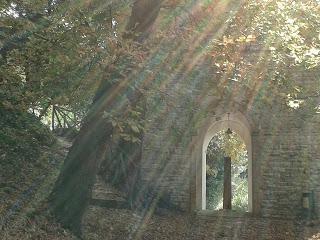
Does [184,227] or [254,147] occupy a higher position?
[254,147]

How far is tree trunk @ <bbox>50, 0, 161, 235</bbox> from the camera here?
662 centimetres

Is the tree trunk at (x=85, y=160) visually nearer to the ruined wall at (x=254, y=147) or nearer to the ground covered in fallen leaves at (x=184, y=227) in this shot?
the ground covered in fallen leaves at (x=184, y=227)

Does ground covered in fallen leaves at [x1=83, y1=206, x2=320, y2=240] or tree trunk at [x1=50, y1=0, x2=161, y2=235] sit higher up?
tree trunk at [x1=50, y1=0, x2=161, y2=235]

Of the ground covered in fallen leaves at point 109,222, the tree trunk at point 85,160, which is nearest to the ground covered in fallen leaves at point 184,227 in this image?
the ground covered in fallen leaves at point 109,222

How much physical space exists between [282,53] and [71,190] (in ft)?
14.3

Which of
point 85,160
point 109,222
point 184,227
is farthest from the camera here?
point 184,227

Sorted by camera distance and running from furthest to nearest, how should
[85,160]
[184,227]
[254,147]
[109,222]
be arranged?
[254,147] < [184,227] < [109,222] < [85,160]

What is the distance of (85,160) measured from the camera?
6.69m

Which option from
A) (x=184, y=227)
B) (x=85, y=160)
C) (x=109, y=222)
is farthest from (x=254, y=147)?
(x=85, y=160)

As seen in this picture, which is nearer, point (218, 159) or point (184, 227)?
point (184, 227)

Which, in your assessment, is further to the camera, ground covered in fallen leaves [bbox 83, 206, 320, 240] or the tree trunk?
ground covered in fallen leaves [bbox 83, 206, 320, 240]

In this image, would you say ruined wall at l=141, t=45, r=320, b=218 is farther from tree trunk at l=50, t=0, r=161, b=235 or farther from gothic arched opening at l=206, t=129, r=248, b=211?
gothic arched opening at l=206, t=129, r=248, b=211

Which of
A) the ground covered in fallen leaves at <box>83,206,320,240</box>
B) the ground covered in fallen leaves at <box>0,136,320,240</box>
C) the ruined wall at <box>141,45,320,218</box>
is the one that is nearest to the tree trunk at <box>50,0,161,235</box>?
the ground covered in fallen leaves at <box>0,136,320,240</box>

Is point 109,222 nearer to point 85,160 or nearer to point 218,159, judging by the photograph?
point 85,160
